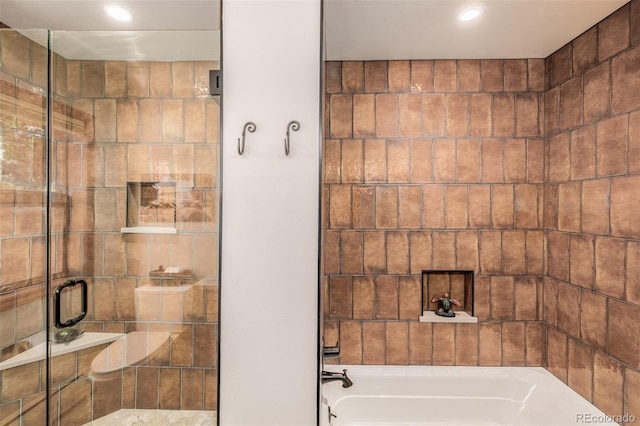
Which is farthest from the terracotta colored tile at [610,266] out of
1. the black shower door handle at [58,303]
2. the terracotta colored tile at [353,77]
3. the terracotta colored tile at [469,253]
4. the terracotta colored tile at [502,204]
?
the black shower door handle at [58,303]

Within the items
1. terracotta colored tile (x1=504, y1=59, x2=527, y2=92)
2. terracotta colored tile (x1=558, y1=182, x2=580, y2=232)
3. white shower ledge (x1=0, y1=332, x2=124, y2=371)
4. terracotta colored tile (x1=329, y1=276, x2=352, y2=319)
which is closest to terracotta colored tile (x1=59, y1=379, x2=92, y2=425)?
white shower ledge (x1=0, y1=332, x2=124, y2=371)

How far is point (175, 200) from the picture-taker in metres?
1.23

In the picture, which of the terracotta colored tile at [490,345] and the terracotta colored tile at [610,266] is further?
the terracotta colored tile at [490,345]

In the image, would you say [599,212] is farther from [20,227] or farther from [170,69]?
[20,227]

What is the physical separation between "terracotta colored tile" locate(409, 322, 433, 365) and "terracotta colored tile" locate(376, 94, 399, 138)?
1.23 meters

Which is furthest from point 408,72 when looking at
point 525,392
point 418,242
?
point 525,392

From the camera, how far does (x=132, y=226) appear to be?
1257mm

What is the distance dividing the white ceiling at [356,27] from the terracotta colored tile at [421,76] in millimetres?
81

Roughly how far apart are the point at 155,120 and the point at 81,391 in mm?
1127

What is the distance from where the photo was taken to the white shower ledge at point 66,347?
4.21 feet

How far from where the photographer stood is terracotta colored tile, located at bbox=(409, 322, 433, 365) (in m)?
2.05

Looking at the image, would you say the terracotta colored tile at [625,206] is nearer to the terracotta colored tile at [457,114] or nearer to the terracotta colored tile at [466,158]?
the terracotta colored tile at [466,158]

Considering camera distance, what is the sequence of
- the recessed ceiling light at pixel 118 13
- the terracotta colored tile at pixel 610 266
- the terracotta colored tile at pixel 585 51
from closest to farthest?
1. the recessed ceiling light at pixel 118 13
2. the terracotta colored tile at pixel 610 266
3. the terracotta colored tile at pixel 585 51

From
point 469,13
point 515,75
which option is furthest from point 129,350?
point 515,75
